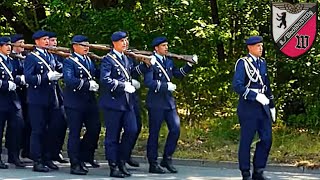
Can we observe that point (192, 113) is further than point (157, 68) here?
Yes

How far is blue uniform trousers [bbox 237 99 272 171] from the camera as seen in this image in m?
9.75

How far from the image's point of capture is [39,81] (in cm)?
1077

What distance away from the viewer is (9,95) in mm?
11328

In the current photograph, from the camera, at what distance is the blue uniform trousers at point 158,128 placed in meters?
10.7

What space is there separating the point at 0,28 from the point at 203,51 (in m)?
6.80

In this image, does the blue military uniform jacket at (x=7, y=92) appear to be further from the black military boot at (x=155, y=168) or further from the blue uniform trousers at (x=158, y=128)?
the black military boot at (x=155, y=168)

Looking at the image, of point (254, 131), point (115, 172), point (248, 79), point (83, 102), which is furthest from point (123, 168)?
point (248, 79)

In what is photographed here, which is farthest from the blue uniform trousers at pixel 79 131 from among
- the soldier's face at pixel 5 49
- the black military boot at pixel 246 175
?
the black military boot at pixel 246 175

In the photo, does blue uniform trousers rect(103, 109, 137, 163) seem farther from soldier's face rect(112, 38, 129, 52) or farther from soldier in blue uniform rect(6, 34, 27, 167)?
soldier in blue uniform rect(6, 34, 27, 167)

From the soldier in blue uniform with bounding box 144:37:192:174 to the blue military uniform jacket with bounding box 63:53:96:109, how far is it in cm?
80

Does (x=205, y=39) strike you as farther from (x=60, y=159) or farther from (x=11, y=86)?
(x=11, y=86)

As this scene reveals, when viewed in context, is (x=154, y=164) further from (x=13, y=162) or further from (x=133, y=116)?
(x=13, y=162)

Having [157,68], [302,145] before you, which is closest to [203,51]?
[302,145]

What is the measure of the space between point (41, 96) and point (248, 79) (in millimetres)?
3003
